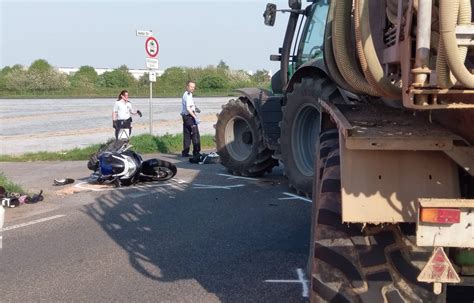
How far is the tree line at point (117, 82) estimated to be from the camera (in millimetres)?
71750

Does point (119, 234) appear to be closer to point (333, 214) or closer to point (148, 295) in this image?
point (148, 295)

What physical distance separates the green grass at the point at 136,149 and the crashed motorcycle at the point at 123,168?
16.5ft

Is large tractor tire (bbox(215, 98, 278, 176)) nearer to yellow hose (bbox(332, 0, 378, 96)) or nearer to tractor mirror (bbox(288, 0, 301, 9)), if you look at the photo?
tractor mirror (bbox(288, 0, 301, 9))

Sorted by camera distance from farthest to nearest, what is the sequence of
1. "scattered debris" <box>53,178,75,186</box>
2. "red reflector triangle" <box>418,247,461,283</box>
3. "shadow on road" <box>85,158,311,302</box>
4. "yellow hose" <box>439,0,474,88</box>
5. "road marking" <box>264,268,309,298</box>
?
"scattered debris" <box>53,178,75,186</box> < "shadow on road" <box>85,158,311,302</box> < "road marking" <box>264,268,309,298</box> < "red reflector triangle" <box>418,247,461,283</box> < "yellow hose" <box>439,0,474,88</box>

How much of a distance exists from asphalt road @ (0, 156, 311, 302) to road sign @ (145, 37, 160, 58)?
25.1 feet

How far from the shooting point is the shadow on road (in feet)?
18.7

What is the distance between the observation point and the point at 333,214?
3.59 meters

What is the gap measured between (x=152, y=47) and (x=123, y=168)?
8.04 meters

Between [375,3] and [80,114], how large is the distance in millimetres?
33279

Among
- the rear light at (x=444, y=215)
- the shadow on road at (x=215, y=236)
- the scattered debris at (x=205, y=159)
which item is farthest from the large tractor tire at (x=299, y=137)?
the rear light at (x=444, y=215)

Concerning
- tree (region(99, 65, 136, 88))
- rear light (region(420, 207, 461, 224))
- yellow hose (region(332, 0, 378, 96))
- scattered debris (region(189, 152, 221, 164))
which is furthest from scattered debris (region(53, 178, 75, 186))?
tree (region(99, 65, 136, 88))

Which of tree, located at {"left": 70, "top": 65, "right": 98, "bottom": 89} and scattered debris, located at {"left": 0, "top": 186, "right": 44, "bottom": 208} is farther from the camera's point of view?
tree, located at {"left": 70, "top": 65, "right": 98, "bottom": 89}

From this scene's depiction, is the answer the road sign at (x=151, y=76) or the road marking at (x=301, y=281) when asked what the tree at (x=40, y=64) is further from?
the road marking at (x=301, y=281)

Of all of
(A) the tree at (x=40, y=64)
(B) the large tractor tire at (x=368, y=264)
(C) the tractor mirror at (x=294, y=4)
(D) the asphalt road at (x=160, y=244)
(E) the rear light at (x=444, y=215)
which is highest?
(A) the tree at (x=40, y=64)
